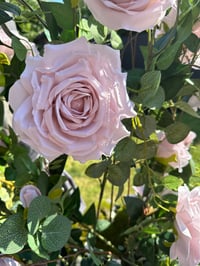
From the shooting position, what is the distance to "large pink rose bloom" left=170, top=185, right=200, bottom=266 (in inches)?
16.9

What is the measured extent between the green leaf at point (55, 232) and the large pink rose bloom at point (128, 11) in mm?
157

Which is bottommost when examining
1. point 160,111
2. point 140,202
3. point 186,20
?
point 140,202

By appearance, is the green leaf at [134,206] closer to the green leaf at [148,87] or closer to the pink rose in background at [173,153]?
the pink rose in background at [173,153]

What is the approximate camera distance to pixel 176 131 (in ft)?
1.55

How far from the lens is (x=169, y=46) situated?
405mm

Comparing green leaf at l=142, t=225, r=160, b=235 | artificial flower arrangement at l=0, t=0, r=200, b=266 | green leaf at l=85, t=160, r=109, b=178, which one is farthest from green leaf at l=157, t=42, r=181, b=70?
green leaf at l=142, t=225, r=160, b=235

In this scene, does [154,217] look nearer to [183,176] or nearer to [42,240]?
[183,176]

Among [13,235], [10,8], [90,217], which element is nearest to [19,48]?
[10,8]

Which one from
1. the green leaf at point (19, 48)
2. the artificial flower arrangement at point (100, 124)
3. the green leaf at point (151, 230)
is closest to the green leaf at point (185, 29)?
the artificial flower arrangement at point (100, 124)

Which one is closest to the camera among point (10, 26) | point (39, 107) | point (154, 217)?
point (39, 107)

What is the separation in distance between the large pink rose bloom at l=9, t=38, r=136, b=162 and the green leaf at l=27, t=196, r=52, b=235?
7cm

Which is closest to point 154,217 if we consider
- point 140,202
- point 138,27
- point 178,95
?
point 140,202

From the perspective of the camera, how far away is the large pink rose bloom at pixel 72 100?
1.12ft

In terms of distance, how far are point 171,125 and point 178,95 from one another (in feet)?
0.11
